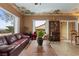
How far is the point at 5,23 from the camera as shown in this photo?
7258 mm

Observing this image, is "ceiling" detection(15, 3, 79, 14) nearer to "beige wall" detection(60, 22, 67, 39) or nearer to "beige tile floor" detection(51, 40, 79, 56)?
"beige tile floor" detection(51, 40, 79, 56)

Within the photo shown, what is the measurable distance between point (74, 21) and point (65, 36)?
1348mm

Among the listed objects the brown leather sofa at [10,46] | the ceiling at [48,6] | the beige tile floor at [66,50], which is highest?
Answer: the ceiling at [48,6]

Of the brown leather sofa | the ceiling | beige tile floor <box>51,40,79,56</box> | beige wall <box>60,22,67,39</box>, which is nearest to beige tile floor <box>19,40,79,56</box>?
beige tile floor <box>51,40,79,56</box>

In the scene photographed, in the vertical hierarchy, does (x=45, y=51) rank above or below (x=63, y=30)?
below

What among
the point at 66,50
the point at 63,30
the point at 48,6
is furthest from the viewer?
the point at 63,30

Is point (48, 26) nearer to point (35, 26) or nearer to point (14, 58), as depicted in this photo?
point (35, 26)

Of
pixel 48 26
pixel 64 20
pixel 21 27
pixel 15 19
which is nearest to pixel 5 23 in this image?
pixel 15 19

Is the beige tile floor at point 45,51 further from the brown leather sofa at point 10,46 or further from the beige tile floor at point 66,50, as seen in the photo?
the brown leather sofa at point 10,46

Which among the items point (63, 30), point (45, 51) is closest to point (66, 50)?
point (45, 51)

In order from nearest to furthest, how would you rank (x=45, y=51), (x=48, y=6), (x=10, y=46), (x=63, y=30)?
(x=10, y=46)
(x=45, y=51)
(x=48, y=6)
(x=63, y=30)

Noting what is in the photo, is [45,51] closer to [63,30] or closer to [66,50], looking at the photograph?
[66,50]

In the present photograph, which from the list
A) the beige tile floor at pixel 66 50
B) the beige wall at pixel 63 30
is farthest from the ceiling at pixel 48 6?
the beige wall at pixel 63 30

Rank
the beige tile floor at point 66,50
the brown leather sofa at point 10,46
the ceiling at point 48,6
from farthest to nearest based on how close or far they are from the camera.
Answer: the ceiling at point 48,6
the beige tile floor at point 66,50
the brown leather sofa at point 10,46
